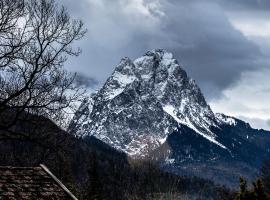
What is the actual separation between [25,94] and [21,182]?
9681 mm

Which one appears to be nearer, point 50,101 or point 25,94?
point 50,101

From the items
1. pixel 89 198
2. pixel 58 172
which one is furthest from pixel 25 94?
pixel 89 198

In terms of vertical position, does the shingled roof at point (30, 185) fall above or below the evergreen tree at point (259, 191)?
below

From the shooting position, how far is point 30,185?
69.1 feet

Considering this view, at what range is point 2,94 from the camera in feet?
92.3

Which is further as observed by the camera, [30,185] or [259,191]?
[259,191]

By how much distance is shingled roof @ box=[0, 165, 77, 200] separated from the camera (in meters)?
20.1

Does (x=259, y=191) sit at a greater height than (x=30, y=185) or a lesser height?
greater

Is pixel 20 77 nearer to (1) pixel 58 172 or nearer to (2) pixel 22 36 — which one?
(2) pixel 22 36

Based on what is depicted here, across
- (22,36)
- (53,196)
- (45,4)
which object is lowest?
(53,196)

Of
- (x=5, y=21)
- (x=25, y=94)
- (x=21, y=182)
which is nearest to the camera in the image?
(x=21, y=182)

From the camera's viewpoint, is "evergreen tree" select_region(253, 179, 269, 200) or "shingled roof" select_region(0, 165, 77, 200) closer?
"shingled roof" select_region(0, 165, 77, 200)

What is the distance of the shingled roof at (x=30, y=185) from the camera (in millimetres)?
20141

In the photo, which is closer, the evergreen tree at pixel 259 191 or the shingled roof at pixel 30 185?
the shingled roof at pixel 30 185
